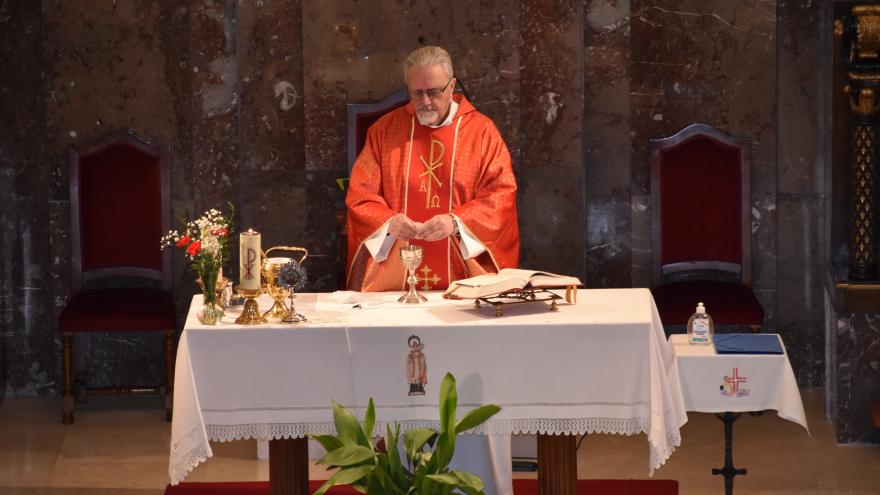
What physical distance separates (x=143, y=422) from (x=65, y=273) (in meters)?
1.05

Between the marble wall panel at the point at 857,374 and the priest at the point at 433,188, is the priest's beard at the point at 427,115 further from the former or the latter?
the marble wall panel at the point at 857,374

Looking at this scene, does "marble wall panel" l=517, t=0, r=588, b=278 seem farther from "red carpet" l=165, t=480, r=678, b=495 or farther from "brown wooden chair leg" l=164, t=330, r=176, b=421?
"brown wooden chair leg" l=164, t=330, r=176, b=421

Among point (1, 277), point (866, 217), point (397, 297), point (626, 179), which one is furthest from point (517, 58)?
point (1, 277)

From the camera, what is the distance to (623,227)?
28.5 ft

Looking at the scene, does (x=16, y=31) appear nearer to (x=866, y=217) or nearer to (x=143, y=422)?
(x=143, y=422)

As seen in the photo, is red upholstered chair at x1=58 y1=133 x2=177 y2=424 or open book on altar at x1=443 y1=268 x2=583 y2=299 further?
red upholstered chair at x1=58 y1=133 x2=177 y2=424

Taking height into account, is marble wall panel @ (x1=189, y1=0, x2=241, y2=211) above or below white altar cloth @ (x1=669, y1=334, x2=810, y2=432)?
above

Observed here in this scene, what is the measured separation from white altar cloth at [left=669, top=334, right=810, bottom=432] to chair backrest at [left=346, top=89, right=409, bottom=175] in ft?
8.72

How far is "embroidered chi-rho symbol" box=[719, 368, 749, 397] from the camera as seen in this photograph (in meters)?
6.15

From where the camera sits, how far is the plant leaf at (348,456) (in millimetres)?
5051

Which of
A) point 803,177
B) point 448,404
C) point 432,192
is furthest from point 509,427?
point 803,177

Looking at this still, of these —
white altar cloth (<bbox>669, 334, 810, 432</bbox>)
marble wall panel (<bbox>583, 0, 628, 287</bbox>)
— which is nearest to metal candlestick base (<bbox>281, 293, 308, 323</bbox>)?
white altar cloth (<bbox>669, 334, 810, 432</bbox>)

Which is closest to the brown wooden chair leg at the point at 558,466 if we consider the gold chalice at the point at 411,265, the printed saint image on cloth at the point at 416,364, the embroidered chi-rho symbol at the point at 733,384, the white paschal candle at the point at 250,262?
the printed saint image on cloth at the point at 416,364

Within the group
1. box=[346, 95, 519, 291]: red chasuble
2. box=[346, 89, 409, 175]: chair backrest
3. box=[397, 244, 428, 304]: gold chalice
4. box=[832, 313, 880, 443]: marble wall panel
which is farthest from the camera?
box=[346, 89, 409, 175]: chair backrest
